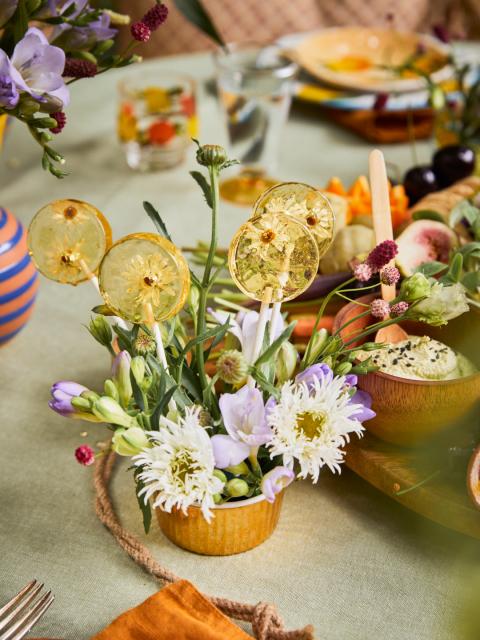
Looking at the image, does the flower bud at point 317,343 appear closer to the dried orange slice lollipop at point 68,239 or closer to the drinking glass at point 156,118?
the dried orange slice lollipop at point 68,239

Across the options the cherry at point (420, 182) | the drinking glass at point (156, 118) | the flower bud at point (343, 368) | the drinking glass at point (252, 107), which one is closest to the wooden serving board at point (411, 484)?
the flower bud at point (343, 368)

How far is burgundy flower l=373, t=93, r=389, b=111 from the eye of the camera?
1.40m

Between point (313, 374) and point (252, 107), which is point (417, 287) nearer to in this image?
point (313, 374)

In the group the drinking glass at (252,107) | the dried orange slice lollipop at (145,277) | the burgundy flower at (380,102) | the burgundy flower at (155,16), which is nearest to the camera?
the dried orange slice lollipop at (145,277)

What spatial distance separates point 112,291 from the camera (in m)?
0.58

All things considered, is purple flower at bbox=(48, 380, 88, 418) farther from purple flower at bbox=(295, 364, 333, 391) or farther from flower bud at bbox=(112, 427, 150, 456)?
purple flower at bbox=(295, 364, 333, 391)

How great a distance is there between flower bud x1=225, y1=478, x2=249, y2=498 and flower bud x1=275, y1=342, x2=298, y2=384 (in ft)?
0.31

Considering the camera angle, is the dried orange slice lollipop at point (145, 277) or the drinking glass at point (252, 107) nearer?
the dried orange slice lollipop at point (145, 277)

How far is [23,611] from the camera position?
61cm

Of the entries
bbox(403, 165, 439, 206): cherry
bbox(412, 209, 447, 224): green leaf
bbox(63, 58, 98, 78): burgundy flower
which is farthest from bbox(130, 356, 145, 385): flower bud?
bbox(403, 165, 439, 206): cherry

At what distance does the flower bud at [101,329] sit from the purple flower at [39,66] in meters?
0.23

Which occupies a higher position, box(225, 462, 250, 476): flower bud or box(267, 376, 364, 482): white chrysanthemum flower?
box(267, 376, 364, 482): white chrysanthemum flower

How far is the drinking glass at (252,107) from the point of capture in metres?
1.29

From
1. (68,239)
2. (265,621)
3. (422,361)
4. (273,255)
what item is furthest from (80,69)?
(265,621)
